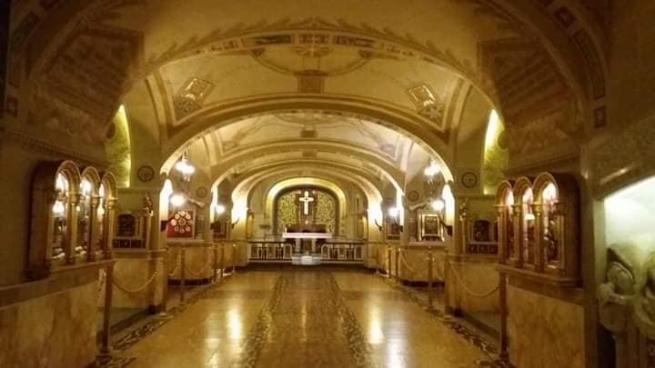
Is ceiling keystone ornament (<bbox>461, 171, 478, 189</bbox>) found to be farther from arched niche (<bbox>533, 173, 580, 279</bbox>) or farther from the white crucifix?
the white crucifix

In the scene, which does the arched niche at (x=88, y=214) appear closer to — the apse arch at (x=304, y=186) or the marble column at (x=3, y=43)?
the marble column at (x=3, y=43)

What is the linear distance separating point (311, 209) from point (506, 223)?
2053 cm

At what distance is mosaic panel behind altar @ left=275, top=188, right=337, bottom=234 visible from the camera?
27203mm

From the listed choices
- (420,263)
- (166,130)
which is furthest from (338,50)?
(420,263)

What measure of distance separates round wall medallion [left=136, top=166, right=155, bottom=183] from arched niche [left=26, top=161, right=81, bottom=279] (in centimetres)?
464

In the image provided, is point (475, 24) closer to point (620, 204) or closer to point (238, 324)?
point (620, 204)

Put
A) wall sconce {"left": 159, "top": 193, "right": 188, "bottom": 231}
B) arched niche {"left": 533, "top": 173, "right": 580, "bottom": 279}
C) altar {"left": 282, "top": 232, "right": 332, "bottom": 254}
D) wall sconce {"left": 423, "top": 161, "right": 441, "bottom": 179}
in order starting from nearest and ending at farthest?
arched niche {"left": 533, "top": 173, "right": 580, "bottom": 279}
wall sconce {"left": 159, "top": 193, "right": 188, "bottom": 231}
wall sconce {"left": 423, "top": 161, "right": 441, "bottom": 179}
altar {"left": 282, "top": 232, "right": 332, "bottom": 254}

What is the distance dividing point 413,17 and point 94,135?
13.8ft

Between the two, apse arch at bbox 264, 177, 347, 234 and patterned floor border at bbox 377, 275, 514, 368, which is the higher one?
apse arch at bbox 264, 177, 347, 234

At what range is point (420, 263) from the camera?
602 inches

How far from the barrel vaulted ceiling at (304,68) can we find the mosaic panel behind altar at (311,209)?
16.8 metres

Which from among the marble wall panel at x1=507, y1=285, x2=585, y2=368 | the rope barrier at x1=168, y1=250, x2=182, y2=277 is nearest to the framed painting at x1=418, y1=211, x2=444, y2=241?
the rope barrier at x1=168, y1=250, x2=182, y2=277

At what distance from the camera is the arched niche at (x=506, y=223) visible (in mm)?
6673

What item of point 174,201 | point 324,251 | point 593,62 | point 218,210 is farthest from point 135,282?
point 324,251
